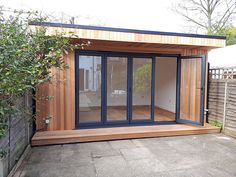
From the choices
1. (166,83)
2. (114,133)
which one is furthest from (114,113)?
(166,83)

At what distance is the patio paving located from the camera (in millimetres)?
2738

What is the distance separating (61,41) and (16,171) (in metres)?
2.02

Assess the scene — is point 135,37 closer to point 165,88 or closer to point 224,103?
point 224,103

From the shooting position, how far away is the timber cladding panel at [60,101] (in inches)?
165

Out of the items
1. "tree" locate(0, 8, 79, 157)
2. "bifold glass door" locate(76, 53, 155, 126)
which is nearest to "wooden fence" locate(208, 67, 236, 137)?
"bifold glass door" locate(76, 53, 155, 126)

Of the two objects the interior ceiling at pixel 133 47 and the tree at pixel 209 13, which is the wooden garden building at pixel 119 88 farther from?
the tree at pixel 209 13

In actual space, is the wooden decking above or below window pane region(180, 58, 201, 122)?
below

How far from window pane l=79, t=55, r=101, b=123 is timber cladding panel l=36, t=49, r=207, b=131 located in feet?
0.79

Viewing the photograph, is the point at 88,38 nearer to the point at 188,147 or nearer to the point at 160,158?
the point at 160,158

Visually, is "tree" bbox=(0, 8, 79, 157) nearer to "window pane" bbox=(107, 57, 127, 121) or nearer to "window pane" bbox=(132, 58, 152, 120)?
"window pane" bbox=(107, 57, 127, 121)

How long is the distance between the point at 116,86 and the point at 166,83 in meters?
2.50

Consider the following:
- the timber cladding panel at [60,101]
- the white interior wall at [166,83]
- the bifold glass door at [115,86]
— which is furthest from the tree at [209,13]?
the timber cladding panel at [60,101]

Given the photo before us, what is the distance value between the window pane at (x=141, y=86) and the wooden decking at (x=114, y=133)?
52 centimetres

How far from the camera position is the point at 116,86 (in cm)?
475
